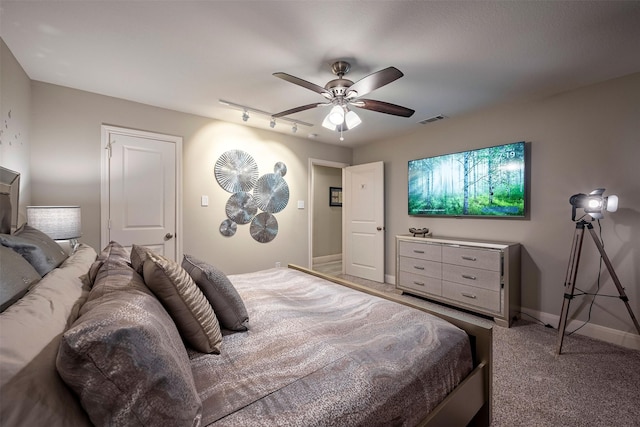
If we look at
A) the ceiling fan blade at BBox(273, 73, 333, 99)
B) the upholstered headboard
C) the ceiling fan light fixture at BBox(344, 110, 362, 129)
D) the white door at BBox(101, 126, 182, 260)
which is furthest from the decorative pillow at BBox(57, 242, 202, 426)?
the white door at BBox(101, 126, 182, 260)

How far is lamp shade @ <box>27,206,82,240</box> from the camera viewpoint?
2.07m

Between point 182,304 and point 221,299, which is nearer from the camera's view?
point 182,304

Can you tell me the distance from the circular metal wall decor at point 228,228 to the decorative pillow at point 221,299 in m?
Result: 2.35

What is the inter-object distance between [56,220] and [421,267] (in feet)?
12.4

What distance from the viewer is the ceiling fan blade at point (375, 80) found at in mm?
1797

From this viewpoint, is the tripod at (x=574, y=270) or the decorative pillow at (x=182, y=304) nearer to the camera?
the decorative pillow at (x=182, y=304)

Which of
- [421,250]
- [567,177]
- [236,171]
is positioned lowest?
[421,250]

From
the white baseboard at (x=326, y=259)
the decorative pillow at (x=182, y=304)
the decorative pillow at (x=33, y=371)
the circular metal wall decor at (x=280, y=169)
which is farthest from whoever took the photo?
the white baseboard at (x=326, y=259)

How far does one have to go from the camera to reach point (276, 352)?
1.15 m

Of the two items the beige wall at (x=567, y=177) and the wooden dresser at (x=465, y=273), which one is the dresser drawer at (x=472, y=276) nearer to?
the wooden dresser at (x=465, y=273)

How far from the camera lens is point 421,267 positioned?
3518mm

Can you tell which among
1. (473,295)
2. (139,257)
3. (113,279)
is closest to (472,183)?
(473,295)

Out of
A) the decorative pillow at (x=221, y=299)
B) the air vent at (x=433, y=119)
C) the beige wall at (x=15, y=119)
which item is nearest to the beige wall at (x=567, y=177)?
the air vent at (x=433, y=119)

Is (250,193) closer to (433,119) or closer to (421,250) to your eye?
(421,250)
